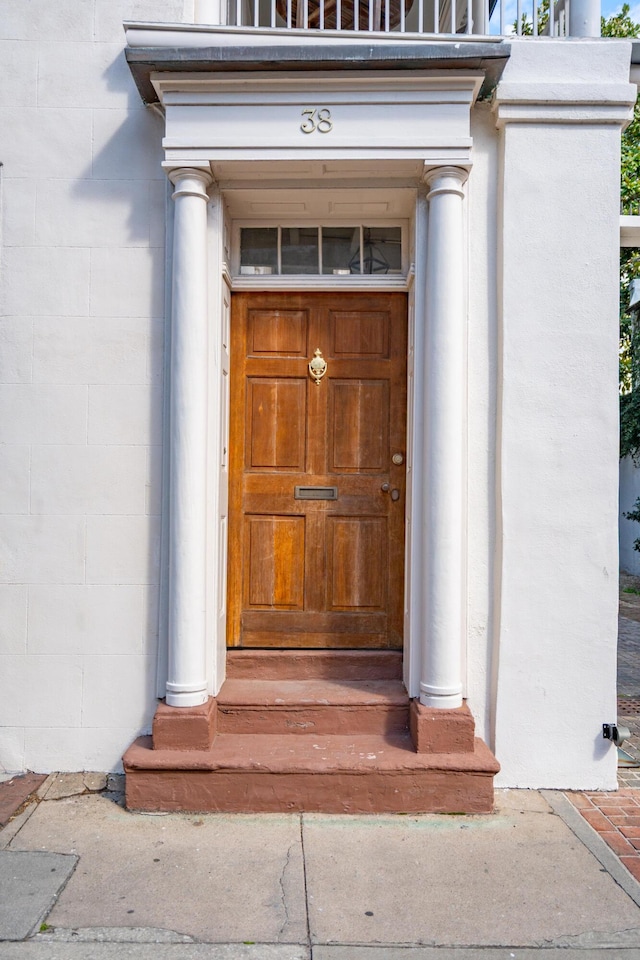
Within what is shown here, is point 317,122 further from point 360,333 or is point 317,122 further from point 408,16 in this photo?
point 408,16

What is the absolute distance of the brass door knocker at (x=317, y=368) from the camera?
453cm

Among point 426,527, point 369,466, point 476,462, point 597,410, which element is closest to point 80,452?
point 369,466

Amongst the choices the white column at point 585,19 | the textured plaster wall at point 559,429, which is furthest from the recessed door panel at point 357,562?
the white column at point 585,19

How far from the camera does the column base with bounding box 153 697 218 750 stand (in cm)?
383

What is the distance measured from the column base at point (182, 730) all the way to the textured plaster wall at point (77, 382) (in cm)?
33

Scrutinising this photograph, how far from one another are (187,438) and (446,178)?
6.60 ft

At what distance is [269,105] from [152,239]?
0.98 metres

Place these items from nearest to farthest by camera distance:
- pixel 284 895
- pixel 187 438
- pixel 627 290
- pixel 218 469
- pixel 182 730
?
pixel 284 895, pixel 182 730, pixel 187 438, pixel 218 469, pixel 627 290

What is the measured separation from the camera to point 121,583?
13.5ft

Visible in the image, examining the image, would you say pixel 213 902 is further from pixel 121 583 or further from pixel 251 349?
pixel 251 349

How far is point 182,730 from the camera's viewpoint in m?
3.84

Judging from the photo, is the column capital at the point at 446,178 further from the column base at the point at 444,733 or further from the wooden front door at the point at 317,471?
the column base at the point at 444,733

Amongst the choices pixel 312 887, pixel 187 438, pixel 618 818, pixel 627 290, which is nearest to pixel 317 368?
pixel 187 438

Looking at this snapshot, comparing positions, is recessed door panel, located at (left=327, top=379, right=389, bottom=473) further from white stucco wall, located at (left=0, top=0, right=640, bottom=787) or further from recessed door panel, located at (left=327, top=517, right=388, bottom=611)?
white stucco wall, located at (left=0, top=0, right=640, bottom=787)
